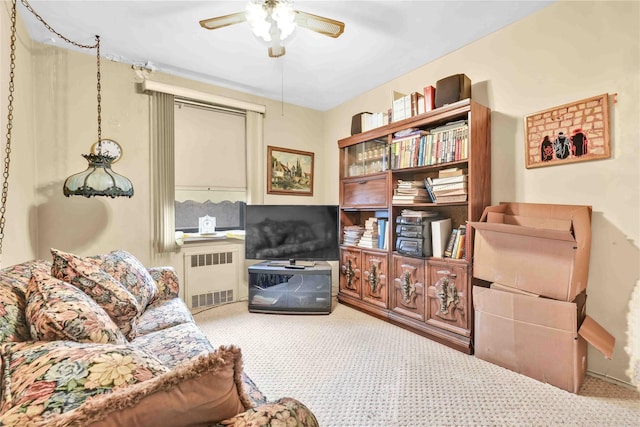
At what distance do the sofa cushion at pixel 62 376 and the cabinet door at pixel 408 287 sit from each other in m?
2.31

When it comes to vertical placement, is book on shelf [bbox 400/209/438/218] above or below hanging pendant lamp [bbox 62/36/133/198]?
below

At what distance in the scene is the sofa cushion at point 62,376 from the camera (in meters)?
0.58

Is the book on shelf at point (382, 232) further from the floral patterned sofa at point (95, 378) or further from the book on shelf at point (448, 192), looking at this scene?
the floral patterned sofa at point (95, 378)

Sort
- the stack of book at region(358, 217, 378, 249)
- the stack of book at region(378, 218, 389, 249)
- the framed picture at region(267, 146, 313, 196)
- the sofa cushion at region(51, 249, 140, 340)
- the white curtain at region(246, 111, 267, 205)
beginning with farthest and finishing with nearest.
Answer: the framed picture at region(267, 146, 313, 196) → the white curtain at region(246, 111, 267, 205) → the stack of book at region(358, 217, 378, 249) → the stack of book at region(378, 218, 389, 249) → the sofa cushion at region(51, 249, 140, 340)

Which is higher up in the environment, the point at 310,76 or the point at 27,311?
the point at 310,76

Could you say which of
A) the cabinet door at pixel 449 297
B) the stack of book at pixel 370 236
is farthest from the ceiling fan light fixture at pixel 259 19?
the cabinet door at pixel 449 297

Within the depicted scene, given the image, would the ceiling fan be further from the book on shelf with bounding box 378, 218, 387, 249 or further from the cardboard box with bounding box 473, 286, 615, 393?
the cardboard box with bounding box 473, 286, 615, 393

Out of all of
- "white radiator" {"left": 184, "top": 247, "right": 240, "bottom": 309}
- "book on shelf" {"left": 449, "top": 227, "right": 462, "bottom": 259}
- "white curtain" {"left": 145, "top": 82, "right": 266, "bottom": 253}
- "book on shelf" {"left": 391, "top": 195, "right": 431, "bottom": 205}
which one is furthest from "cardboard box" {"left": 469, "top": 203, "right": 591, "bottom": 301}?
"white curtain" {"left": 145, "top": 82, "right": 266, "bottom": 253}

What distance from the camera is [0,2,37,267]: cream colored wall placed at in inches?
73.1

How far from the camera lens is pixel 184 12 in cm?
218

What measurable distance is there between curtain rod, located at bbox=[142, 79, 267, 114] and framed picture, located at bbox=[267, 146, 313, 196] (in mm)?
533

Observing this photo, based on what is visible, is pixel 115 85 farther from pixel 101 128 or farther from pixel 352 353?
pixel 352 353

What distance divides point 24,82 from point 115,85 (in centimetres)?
71

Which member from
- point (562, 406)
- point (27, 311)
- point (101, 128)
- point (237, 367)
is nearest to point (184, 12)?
point (101, 128)
